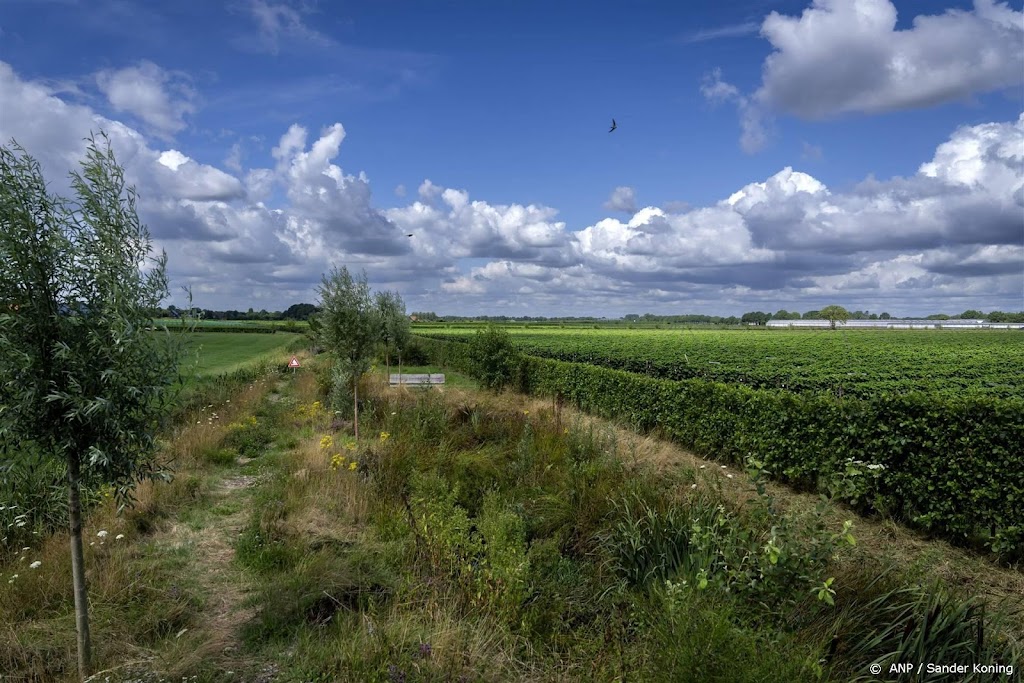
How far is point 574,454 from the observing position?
8867mm

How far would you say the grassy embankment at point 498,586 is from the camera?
3885 mm

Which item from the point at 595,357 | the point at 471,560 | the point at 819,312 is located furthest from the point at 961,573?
the point at 819,312

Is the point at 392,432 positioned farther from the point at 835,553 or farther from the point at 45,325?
the point at 835,553

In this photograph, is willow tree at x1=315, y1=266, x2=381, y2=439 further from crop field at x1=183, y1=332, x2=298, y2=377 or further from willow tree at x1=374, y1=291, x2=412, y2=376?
crop field at x1=183, y1=332, x2=298, y2=377

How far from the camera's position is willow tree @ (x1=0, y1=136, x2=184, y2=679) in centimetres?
394

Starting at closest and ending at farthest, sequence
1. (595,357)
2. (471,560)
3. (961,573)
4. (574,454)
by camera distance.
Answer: (471,560) → (961,573) → (574,454) → (595,357)

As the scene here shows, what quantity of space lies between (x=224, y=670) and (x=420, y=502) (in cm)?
282

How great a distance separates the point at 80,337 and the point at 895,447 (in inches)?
387

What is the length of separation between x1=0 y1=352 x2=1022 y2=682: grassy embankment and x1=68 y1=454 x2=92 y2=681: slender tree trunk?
215mm

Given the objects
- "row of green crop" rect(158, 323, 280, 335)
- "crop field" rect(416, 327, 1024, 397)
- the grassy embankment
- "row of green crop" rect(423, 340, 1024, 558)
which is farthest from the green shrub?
"row of green crop" rect(158, 323, 280, 335)

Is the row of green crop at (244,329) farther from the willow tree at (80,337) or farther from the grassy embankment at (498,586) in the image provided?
the willow tree at (80,337)

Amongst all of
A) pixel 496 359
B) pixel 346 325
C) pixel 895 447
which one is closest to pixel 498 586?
pixel 895 447

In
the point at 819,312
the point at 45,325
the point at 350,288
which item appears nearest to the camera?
the point at 45,325

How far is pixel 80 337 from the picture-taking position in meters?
4.14
